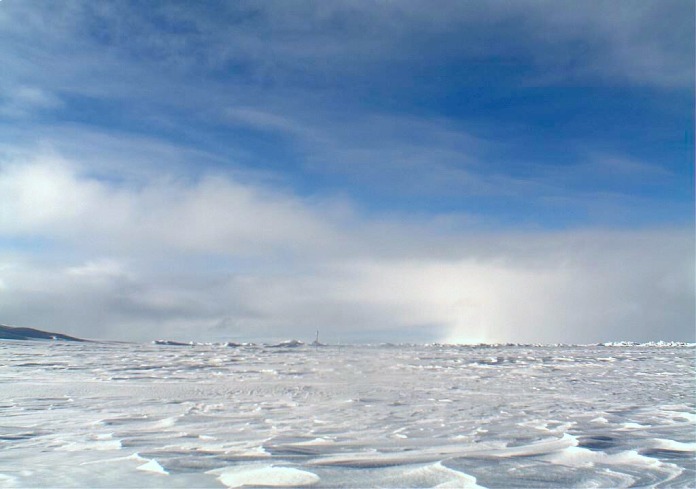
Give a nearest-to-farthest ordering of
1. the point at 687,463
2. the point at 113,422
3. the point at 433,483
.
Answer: the point at 433,483 < the point at 687,463 < the point at 113,422

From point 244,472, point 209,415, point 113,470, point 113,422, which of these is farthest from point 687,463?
point 113,422

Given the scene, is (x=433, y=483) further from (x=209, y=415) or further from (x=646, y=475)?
(x=209, y=415)

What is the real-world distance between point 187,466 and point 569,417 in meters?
6.35

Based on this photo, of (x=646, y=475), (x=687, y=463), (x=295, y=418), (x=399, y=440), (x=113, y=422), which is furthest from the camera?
(x=295, y=418)

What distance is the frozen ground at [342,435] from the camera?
4.96 metres

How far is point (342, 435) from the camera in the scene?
6.96 m

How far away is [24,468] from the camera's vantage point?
515 centimetres

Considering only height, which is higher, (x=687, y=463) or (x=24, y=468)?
(x=687, y=463)

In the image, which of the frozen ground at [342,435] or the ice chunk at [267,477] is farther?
the frozen ground at [342,435]

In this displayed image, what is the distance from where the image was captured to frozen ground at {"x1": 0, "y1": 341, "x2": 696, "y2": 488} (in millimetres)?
4961

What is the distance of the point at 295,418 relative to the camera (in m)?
8.35

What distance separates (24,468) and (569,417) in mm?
7801

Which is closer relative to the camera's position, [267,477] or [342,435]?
[267,477]

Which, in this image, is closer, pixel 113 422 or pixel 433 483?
pixel 433 483
